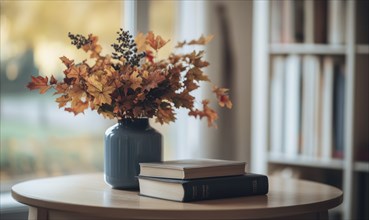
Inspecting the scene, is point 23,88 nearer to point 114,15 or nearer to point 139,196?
point 114,15

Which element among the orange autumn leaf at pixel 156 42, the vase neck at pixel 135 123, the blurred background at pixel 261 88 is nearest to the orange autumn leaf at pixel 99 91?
the vase neck at pixel 135 123

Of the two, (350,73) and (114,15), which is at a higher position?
(114,15)

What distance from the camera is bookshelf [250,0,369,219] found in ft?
8.50

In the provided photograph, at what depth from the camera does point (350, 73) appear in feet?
8.45

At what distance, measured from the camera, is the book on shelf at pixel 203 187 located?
1.56 m

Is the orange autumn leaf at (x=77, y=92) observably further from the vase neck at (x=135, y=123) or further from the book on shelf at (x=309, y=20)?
the book on shelf at (x=309, y=20)

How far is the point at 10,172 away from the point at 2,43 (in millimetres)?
498

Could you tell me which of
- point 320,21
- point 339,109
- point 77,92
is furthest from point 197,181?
point 320,21

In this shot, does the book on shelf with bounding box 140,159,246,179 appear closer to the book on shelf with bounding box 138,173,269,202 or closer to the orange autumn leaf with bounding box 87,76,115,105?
the book on shelf with bounding box 138,173,269,202

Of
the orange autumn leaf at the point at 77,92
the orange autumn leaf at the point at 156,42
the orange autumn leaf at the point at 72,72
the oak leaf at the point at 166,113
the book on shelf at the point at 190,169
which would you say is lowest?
the book on shelf at the point at 190,169

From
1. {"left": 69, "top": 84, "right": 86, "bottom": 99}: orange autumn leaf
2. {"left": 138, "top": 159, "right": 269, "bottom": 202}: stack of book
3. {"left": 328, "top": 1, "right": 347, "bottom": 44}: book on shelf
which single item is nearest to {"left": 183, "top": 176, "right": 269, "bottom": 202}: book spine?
{"left": 138, "top": 159, "right": 269, "bottom": 202}: stack of book

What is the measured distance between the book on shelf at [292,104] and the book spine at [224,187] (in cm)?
107

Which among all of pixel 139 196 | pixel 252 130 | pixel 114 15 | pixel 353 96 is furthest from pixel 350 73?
pixel 139 196

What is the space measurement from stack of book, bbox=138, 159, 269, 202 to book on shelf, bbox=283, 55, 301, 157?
3.52 feet
